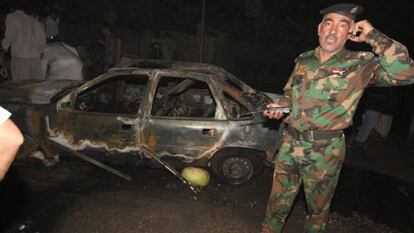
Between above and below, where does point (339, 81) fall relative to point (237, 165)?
above

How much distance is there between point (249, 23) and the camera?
13922 mm

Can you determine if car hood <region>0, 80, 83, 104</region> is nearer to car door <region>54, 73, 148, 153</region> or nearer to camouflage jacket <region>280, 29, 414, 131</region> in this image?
car door <region>54, 73, 148, 153</region>

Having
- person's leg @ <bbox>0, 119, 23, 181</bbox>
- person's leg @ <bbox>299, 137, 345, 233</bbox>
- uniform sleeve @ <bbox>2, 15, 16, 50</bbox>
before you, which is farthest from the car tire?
uniform sleeve @ <bbox>2, 15, 16, 50</bbox>

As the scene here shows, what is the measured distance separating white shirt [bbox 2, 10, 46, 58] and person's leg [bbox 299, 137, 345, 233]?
223 inches

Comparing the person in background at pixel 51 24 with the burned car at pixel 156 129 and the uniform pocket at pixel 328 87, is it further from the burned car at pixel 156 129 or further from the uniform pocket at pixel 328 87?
the uniform pocket at pixel 328 87

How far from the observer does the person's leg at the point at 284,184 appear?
10.1 feet

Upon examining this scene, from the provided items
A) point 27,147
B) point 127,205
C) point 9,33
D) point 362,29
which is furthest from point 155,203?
point 9,33

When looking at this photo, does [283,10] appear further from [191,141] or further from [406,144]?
[191,141]

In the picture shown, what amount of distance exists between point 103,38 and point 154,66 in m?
5.68

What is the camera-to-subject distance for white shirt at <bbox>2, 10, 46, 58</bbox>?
618 centimetres

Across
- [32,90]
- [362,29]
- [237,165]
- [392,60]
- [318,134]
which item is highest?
[362,29]

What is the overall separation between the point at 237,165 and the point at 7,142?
3.66 metres

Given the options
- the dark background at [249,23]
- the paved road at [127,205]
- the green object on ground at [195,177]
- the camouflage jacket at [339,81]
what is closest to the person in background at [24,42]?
the paved road at [127,205]

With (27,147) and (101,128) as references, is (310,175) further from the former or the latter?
(27,147)
